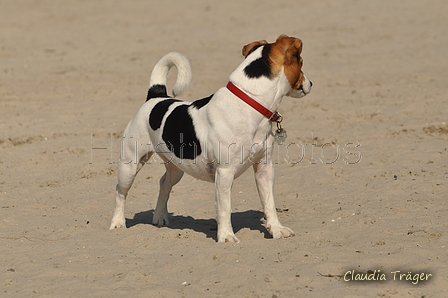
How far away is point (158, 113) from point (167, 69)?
775 mm

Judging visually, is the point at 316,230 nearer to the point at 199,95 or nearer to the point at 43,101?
the point at 199,95

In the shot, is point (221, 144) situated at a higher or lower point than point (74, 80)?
higher

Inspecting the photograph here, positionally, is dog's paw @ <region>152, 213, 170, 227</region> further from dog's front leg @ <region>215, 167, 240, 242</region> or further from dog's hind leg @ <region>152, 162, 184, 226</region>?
dog's front leg @ <region>215, 167, 240, 242</region>

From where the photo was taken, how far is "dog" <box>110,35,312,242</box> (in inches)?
215

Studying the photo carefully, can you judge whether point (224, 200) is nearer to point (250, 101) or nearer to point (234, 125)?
point (234, 125)

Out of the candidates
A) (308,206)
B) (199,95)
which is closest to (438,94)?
(199,95)

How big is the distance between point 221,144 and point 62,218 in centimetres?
255

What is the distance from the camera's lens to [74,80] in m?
13.9

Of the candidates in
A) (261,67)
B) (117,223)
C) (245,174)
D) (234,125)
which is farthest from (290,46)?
(245,174)

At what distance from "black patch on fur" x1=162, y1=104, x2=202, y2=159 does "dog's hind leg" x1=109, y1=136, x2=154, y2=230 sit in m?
0.55

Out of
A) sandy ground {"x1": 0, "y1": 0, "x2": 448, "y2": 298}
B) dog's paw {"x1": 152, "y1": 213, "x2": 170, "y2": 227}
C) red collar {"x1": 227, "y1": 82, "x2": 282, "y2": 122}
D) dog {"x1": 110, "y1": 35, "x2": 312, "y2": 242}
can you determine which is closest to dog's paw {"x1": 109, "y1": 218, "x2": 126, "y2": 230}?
sandy ground {"x1": 0, "y1": 0, "x2": 448, "y2": 298}

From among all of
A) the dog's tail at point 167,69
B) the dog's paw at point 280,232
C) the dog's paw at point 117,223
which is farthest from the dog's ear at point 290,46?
the dog's paw at point 117,223

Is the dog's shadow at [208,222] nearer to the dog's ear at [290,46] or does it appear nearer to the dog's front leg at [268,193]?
the dog's front leg at [268,193]

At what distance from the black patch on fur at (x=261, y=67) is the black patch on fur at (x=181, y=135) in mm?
806
